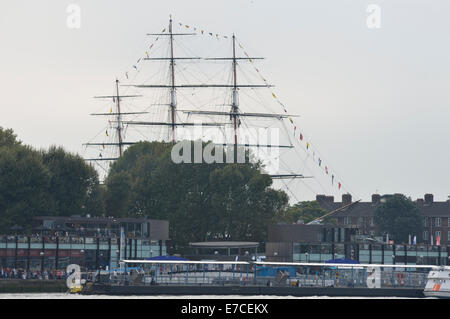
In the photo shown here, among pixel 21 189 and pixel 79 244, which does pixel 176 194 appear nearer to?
pixel 21 189

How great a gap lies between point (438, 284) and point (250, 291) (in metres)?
14.6

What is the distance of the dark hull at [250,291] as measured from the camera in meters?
A: 114

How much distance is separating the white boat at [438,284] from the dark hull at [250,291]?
1.24 metres

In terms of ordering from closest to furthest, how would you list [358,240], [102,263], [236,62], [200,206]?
[102,263]
[358,240]
[200,206]
[236,62]

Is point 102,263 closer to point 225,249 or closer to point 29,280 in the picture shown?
point 29,280

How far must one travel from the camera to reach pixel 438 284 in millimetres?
114250

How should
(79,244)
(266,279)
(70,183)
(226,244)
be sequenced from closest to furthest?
(266,279), (79,244), (226,244), (70,183)

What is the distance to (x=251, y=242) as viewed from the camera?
153000 millimetres

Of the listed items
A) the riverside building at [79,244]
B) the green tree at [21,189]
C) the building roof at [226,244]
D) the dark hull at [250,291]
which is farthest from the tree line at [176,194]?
the dark hull at [250,291]

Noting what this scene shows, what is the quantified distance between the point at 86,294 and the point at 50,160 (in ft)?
133

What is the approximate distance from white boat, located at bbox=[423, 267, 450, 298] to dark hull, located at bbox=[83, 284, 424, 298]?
1235 millimetres

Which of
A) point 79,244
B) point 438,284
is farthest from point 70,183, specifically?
point 438,284
